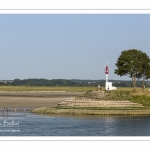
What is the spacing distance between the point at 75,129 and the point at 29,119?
9.94 meters

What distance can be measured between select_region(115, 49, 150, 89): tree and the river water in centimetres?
2191

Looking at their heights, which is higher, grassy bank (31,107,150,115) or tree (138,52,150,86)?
tree (138,52,150,86)

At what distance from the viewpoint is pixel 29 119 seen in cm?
6312

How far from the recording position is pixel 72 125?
57.8 metres

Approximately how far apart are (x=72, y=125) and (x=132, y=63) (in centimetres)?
3363

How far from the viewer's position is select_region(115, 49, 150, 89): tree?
88.6 metres

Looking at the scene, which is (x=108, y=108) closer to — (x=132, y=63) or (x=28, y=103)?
(x=132, y=63)

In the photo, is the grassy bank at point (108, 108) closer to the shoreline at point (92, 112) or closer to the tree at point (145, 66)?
the shoreline at point (92, 112)

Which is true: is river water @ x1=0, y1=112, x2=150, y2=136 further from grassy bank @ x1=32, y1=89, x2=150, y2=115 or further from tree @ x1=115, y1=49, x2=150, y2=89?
tree @ x1=115, y1=49, x2=150, y2=89

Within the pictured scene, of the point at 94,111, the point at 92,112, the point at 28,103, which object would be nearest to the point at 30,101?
the point at 28,103

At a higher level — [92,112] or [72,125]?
[92,112]

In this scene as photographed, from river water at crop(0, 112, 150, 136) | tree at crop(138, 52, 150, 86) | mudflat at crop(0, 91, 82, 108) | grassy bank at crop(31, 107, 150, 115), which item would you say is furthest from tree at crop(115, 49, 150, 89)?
river water at crop(0, 112, 150, 136)
